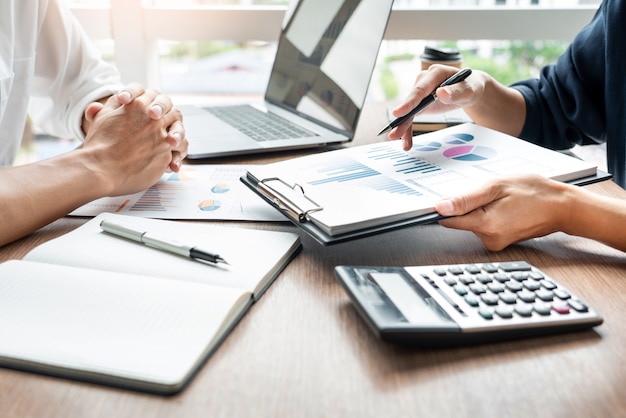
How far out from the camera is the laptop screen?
106 centimetres

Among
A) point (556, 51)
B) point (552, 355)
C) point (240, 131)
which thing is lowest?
point (556, 51)

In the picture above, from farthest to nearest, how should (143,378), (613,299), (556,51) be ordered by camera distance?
(556,51) → (613,299) → (143,378)

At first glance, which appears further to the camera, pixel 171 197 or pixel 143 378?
pixel 171 197

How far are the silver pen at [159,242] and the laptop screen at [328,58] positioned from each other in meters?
0.50

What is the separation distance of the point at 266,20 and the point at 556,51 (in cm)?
459

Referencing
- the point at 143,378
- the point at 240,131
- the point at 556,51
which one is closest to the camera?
the point at 143,378

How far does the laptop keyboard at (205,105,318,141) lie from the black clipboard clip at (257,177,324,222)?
320 millimetres

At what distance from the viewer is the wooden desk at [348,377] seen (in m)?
0.43

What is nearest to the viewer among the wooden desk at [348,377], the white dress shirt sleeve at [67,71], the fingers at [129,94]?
the wooden desk at [348,377]

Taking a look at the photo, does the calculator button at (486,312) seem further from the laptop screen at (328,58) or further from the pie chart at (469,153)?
the laptop screen at (328,58)

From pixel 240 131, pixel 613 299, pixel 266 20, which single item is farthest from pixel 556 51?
pixel 613 299

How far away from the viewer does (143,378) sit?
444 millimetres

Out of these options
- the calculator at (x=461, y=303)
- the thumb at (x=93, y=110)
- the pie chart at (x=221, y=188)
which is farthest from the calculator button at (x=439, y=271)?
the thumb at (x=93, y=110)

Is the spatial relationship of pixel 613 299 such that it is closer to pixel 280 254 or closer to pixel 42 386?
pixel 280 254
